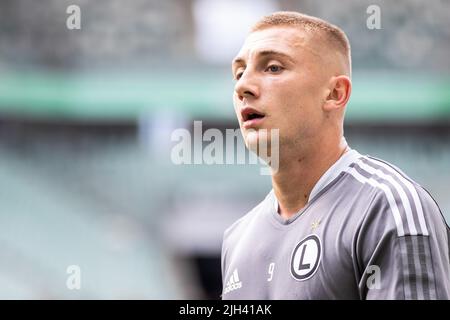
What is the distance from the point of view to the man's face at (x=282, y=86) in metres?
2.12

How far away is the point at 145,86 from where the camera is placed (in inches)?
419

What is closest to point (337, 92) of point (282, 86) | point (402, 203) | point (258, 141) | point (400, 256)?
point (282, 86)

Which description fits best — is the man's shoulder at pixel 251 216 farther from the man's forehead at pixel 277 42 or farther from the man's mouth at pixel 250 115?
the man's forehead at pixel 277 42

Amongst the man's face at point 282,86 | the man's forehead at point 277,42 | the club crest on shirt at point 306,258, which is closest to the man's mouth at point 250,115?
the man's face at point 282,86

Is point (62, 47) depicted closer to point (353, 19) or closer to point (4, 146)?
point (4, 146)

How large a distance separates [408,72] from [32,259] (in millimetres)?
6222

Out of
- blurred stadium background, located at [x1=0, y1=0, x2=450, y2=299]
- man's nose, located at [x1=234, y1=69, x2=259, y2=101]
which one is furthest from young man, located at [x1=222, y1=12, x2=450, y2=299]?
blurred stadium background, located at [x1=0, y1=0, x2=450, y2=299]

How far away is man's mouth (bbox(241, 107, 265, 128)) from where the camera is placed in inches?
83.4

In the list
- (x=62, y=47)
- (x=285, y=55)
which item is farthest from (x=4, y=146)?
(x=285, y=55)

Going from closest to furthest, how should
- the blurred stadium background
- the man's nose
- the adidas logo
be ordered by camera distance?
the man's nose → the adidas logo → the blurred stadium background

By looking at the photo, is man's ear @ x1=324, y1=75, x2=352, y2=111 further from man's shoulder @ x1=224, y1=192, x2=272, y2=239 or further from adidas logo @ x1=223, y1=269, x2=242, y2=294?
adidas logo @ x1=223, y1=269, x2=242, y2=294

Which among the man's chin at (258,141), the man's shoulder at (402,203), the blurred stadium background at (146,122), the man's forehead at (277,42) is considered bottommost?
the man's shoulder at (402,203)

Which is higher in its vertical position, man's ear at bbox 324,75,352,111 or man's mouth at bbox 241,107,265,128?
man's ear at bbox 324,75,352,111

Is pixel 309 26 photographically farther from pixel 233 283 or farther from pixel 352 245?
pixel 233 283
